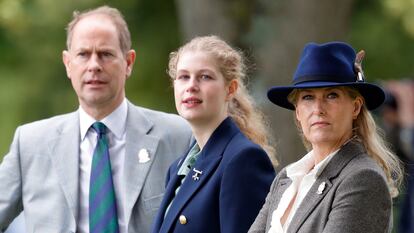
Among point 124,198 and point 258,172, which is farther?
point 124,198

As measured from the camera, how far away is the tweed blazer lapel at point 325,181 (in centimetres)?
568

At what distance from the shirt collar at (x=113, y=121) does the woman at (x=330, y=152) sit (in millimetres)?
1565

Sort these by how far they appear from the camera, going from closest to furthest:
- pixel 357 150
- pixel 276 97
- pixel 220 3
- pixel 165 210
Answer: pixel 357 150 < pixel 276 97 < pixel 165 210 < pixel 220 3

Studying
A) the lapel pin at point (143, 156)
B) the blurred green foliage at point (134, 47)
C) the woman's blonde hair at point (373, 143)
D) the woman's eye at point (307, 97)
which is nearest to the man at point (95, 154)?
the lapel pin at point (143, 156)

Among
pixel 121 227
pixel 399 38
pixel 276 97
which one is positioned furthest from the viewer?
Answer: pixel 399 38

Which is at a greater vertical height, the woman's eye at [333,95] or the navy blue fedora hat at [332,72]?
the navy blue fedora hat at [332,72]

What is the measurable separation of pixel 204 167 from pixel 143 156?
2.72 ft

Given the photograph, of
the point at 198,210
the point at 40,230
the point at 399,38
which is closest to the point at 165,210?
the point at 198,210

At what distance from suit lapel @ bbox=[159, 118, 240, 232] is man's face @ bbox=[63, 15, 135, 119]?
35.7 inches

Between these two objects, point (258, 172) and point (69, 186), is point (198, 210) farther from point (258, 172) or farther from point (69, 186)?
point (69, 186)

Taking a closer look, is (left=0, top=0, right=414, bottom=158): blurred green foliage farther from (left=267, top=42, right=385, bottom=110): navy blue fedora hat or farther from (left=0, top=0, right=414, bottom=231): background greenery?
(left=267, top=42, right=385, bottom=110): navy blue fedora hat

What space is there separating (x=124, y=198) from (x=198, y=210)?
2.98ft

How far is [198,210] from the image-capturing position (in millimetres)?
6359

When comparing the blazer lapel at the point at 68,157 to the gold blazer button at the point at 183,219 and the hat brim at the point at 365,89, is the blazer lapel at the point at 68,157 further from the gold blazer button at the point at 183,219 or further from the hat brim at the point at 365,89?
the hat brim at the point at 365,89
